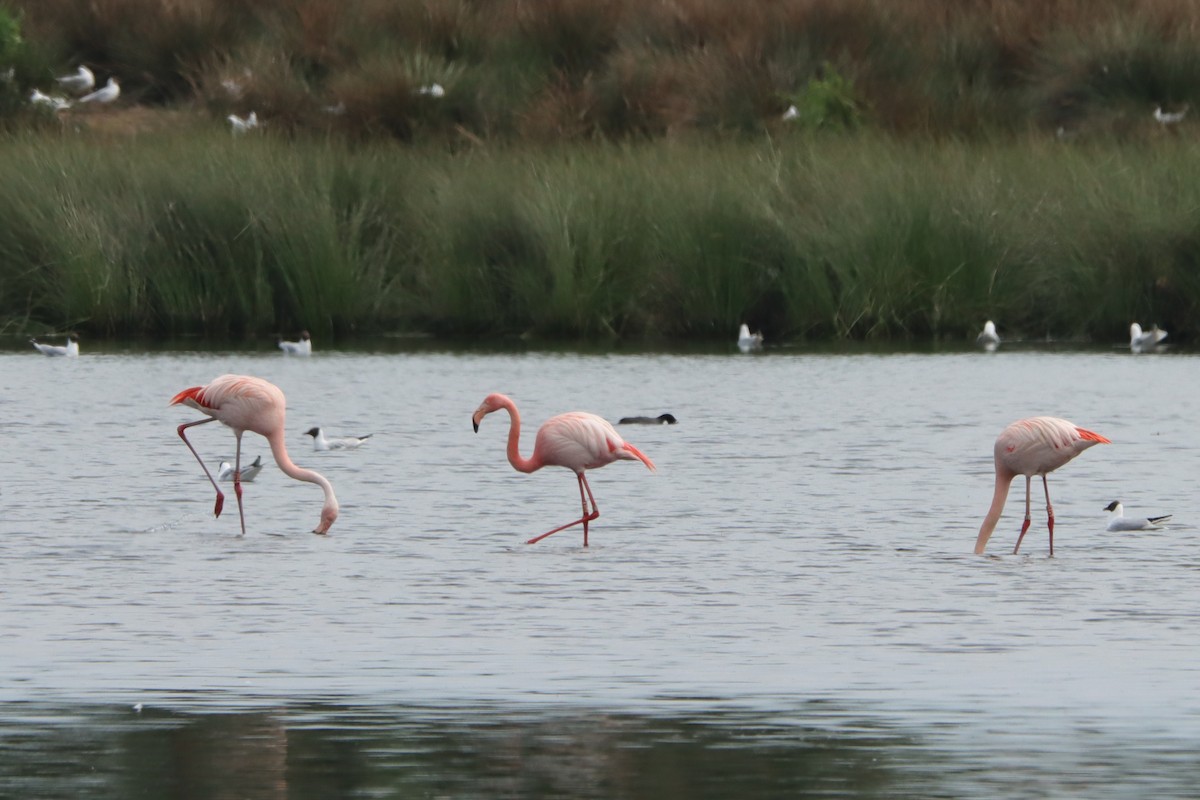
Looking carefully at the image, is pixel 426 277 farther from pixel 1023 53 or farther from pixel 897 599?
pixel 897 599

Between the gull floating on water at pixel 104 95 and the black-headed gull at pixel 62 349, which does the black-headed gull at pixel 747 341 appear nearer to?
the black-headed gull at pixel 62 349

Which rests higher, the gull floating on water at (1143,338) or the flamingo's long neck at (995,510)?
the gull floating on water at (1143,338)

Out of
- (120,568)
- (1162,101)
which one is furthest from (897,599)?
(1162,101)

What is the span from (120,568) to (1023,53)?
73.3 ft

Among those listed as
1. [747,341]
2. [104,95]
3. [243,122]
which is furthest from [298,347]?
[104,95]

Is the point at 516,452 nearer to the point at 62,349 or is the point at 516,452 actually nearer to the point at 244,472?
the point at 244,472

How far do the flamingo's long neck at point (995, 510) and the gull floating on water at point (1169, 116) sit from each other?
17575mm

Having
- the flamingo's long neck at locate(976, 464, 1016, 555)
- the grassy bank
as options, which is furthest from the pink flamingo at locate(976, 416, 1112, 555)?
the grassy bank

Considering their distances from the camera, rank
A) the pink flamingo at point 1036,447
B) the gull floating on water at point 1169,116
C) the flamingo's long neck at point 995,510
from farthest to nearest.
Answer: the gull floating on water at point 1169,116, the pink flamingo at point 1036,447, the flamingo's long neck at point 995,510

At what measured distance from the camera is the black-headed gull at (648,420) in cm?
1571

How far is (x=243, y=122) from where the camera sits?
28.2m

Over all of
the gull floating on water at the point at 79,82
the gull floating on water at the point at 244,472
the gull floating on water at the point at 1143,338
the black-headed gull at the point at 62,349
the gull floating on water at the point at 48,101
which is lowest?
A: the gull floating on water at the point at 244,472

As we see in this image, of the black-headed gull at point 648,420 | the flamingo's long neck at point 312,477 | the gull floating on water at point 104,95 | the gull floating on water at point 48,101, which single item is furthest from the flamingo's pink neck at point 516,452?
the gull floating on water at point 104,95

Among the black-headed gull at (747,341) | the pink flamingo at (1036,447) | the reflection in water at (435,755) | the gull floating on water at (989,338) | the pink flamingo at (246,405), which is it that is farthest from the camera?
the black-headed gull at (747,341)
